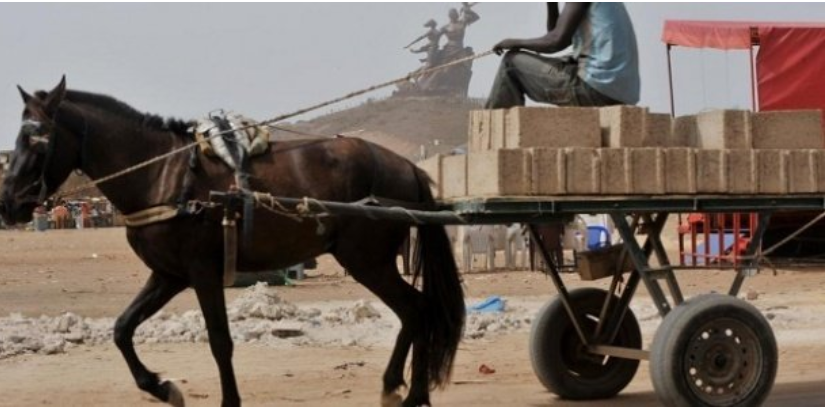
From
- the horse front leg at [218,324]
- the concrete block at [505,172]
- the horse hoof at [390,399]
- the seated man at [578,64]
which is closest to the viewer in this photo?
the concrete block at [505,172]

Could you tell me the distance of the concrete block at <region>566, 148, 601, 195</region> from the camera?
7.54 meters

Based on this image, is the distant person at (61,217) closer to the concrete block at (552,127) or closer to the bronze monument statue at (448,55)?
the bronze monument statue at (448,55)

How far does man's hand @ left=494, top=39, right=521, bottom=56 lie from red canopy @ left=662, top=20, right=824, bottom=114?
12391 mm

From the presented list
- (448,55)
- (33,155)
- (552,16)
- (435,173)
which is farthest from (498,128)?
(448,55)

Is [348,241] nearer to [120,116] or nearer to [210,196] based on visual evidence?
[210,196]

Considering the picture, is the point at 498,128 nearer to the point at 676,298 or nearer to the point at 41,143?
the point at 676,298

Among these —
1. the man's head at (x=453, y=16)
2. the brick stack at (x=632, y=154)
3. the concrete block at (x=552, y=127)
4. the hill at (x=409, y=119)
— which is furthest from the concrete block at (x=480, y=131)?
the man's head at (x=453, y=16)

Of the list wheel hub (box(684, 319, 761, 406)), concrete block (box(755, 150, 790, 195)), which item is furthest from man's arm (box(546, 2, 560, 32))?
wheel hub (box(684, 319, 761, 406))

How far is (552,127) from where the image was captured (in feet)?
24.9

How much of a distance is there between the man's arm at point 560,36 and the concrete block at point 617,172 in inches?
30.5

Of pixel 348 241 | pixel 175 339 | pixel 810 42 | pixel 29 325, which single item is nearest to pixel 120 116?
pixel 348 241

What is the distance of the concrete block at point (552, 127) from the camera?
7.51m

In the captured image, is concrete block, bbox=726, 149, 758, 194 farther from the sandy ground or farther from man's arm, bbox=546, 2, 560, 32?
the sandy ground

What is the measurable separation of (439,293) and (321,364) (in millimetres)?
2905
